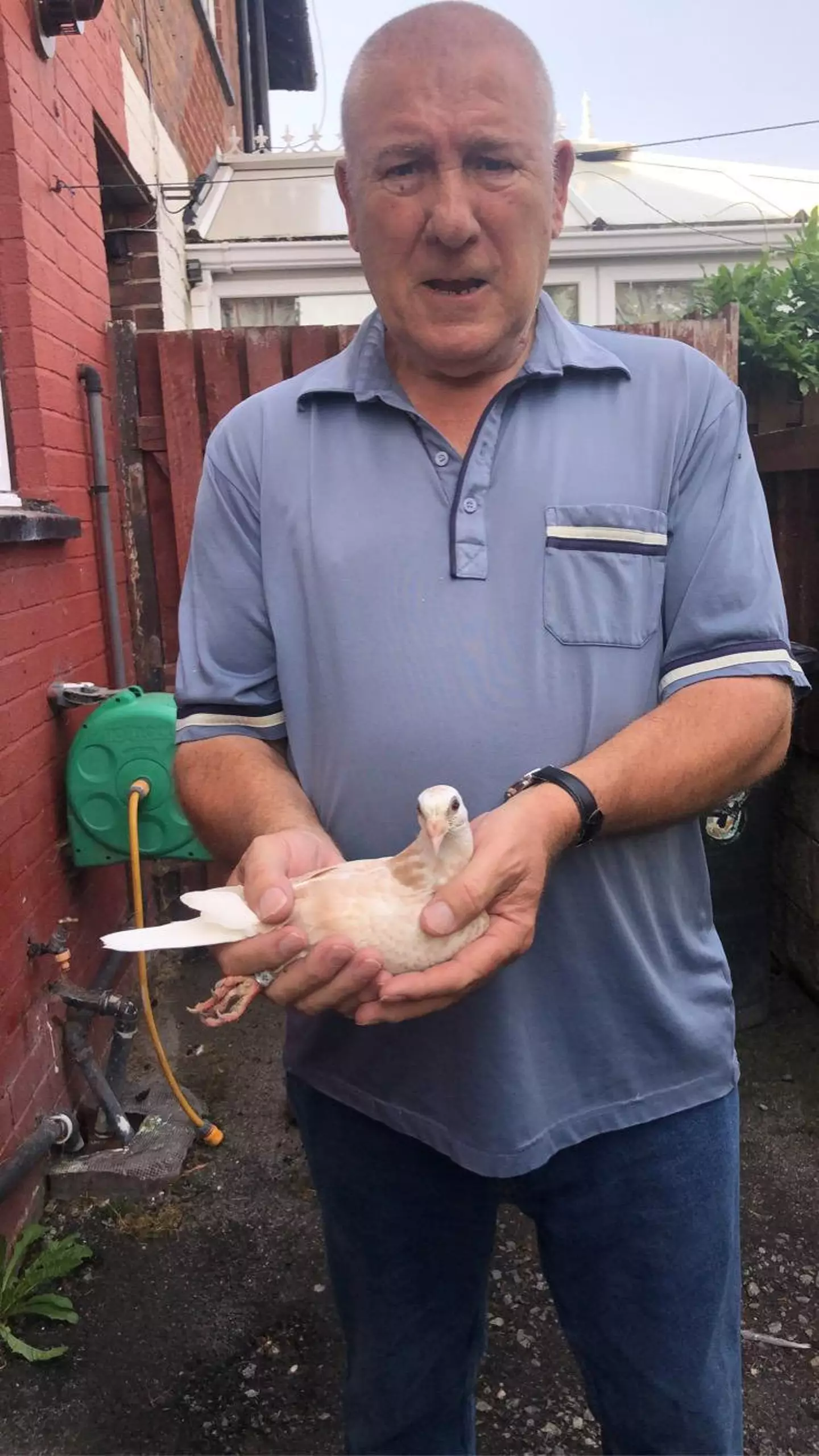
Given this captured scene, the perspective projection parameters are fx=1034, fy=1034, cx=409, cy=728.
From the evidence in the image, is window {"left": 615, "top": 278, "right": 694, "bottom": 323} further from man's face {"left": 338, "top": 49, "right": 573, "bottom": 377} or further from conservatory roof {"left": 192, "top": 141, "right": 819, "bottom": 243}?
man's face {"left": 338, "top": 49, "right": 573, "bottom": 377}

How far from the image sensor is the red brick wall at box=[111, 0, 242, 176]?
5551 mm

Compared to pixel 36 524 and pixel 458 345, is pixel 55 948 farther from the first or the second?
pixel 458 345

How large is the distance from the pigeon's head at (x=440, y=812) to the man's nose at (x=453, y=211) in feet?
2.76

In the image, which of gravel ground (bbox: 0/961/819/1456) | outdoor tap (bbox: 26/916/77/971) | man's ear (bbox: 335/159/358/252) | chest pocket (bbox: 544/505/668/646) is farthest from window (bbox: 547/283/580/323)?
chest pocket (bbox: 544/505/668/646)

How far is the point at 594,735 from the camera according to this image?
1.57 metres

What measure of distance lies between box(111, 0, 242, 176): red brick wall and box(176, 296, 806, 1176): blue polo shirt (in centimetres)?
465

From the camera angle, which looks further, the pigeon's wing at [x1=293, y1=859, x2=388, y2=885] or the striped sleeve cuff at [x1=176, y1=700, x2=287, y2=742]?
the striped sleeve cuff at [x1=176, y1=700, x2=287, y2=742]

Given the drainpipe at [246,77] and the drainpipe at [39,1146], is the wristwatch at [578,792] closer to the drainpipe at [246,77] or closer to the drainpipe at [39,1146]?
the drainpipe at [39,1146]

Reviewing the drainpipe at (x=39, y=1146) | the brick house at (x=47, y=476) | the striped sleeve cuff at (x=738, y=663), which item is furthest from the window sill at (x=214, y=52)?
the striped sleeve cuff at (x=738, y=663)

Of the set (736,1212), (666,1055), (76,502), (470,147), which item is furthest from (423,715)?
(76,502)

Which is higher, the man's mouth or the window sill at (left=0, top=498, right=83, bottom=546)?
the man's mouth

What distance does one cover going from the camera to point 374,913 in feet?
4.72

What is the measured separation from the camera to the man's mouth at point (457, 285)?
1603mm

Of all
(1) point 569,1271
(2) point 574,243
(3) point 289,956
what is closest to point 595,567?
(3) point 289,956
